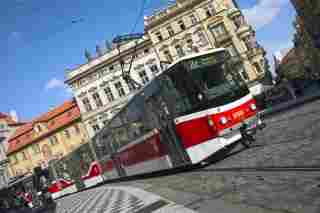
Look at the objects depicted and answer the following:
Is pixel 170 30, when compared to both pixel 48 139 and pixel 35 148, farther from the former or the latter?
pixel 35 148

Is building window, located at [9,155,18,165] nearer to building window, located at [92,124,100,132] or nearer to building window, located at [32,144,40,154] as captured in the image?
building window, located at [32,144,40,154]

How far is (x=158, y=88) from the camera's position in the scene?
12.3 meters

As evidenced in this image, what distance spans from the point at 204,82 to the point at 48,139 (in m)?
45.4

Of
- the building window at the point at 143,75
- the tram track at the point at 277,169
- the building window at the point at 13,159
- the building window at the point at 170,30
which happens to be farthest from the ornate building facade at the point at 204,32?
the tram track at the point at 277,169

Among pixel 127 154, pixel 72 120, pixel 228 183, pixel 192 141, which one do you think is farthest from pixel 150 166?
pixel 72 120

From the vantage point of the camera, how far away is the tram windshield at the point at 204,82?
10898mm

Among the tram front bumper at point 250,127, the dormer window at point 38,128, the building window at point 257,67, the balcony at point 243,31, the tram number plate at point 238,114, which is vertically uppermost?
the dormer window at point 38,128

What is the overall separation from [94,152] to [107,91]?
21.0m

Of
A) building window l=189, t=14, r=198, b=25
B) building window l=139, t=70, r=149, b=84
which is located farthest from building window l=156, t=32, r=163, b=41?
building window l=139, t=70, r=149, b=84

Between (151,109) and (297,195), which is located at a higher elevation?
(151,109)

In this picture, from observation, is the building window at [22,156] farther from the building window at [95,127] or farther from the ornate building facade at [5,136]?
the building window at [95,127]

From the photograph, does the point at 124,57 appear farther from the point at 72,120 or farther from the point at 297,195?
the point at 297,195

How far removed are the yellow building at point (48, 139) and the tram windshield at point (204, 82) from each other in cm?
3817

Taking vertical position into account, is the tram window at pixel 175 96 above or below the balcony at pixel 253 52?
below
